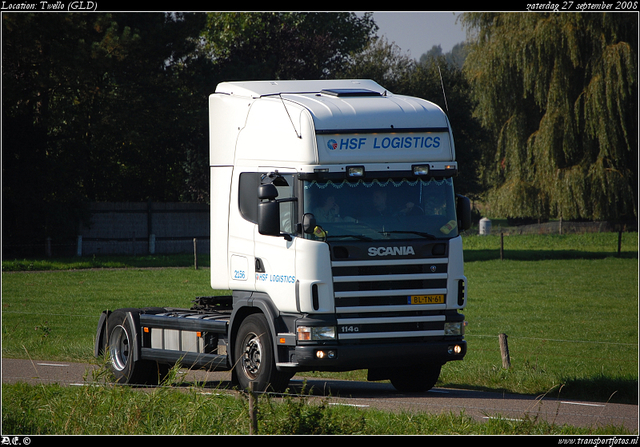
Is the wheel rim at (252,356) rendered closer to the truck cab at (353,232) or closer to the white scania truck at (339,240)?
the white scania truck at (339,240)

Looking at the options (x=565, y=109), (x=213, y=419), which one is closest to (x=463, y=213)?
(x=213, y=419)

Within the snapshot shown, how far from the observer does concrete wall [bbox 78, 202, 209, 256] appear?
3906 cm

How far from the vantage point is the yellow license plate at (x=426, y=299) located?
34.2ft

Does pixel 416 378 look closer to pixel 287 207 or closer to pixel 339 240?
pixel 339 240

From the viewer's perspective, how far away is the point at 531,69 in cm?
3859

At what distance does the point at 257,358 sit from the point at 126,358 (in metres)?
3.11

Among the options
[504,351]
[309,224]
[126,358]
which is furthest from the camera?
[504,351]

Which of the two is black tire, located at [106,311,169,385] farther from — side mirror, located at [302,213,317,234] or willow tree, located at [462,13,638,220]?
willow tree, located at [462,13,638,220]

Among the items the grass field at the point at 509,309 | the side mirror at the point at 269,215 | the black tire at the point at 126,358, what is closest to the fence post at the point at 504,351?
the grass field at the point at 509,309

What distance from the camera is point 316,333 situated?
10.1 m

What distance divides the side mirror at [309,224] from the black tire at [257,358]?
144cm

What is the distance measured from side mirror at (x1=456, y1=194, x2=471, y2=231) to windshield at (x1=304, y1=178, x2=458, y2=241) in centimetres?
33

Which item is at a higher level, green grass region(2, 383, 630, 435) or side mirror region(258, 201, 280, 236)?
side mirror region(258, 201, 280, 236)
